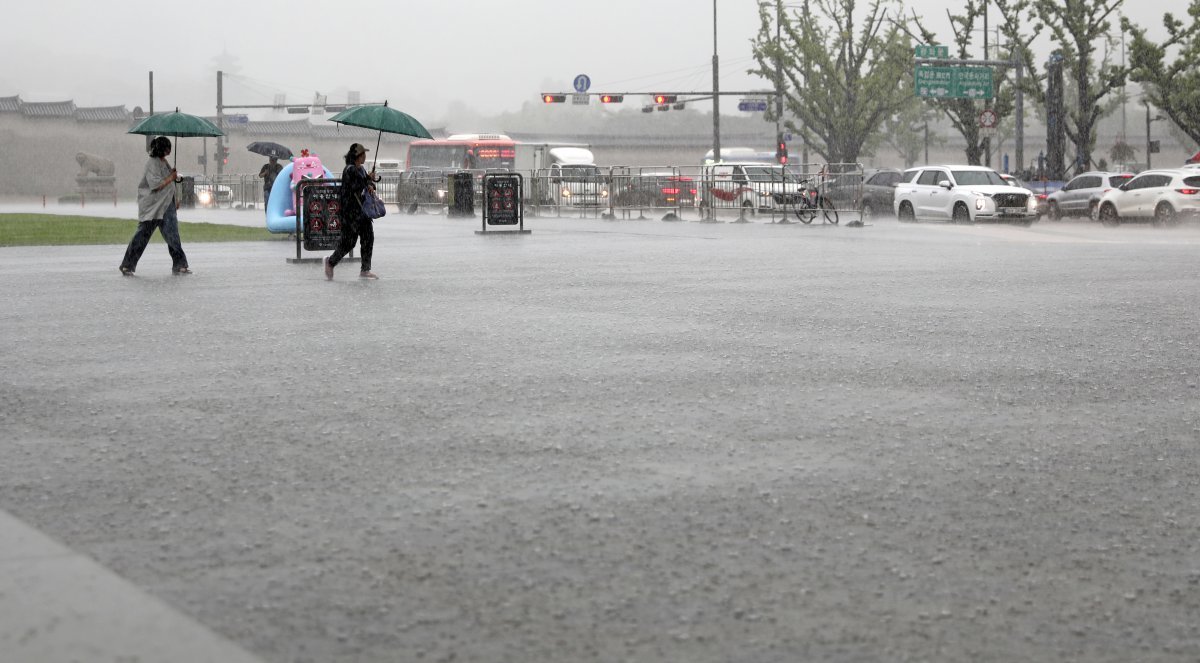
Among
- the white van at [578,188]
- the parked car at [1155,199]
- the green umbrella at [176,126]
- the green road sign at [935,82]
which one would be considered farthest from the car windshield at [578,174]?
the green umbrella at [176,126]

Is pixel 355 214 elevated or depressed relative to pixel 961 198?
depressed

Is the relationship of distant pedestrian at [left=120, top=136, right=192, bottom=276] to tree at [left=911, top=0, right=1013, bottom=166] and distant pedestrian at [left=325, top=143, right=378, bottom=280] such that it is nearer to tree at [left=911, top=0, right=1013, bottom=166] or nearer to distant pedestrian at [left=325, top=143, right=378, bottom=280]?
distant pedestrian at [left=325, top=143, right=378, bottom=280]

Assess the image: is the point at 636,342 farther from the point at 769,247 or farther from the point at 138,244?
the point at 769,247

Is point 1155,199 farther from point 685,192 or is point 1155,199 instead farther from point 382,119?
point 382,119

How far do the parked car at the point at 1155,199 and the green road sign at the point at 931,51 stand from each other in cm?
2229

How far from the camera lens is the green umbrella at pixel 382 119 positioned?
21.8 metres

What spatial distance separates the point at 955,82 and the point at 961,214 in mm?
24342

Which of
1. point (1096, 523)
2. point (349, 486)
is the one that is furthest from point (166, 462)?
point (1096, 523)

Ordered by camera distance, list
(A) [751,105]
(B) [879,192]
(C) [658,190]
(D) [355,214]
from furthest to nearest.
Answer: (A) [751,105], (C) [658,190], (B) [879,192], (D) [355,214]

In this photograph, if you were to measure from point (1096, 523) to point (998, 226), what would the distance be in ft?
102

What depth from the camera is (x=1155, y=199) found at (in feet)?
119

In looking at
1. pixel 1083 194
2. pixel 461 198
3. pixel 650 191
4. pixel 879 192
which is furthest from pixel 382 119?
pixel 1083 194

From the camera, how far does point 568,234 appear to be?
30828mm

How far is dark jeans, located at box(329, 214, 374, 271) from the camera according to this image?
55.6 ft
